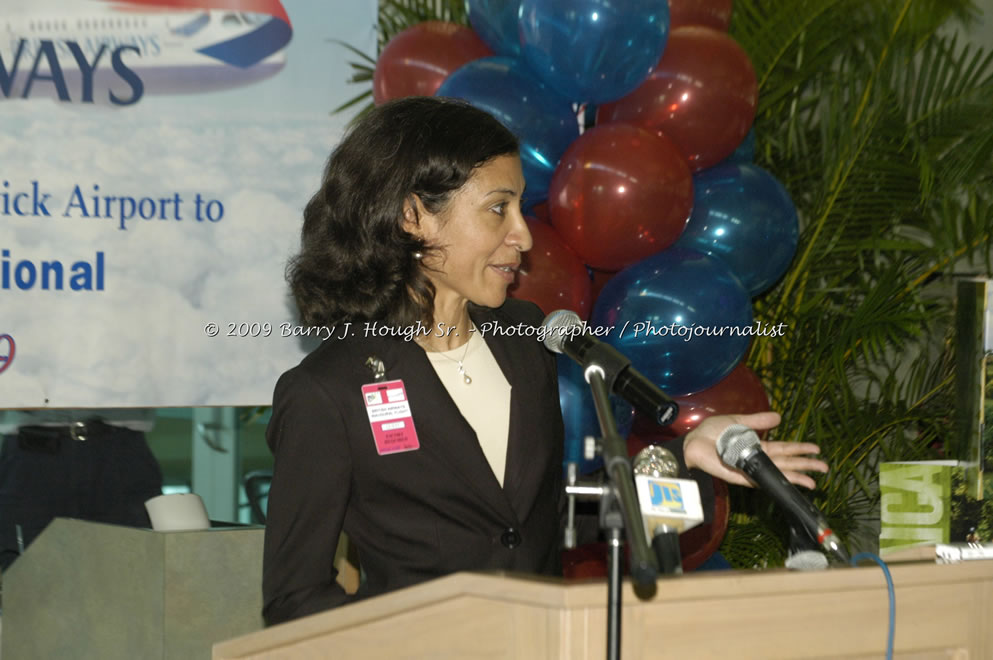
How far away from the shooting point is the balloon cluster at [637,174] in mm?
2729

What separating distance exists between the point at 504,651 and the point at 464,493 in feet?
2.00

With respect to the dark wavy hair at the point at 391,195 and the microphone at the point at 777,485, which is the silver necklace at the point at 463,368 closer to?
the dark wavy hair at the point at 391,195

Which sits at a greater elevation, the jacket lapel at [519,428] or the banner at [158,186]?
the banner at [158,186]

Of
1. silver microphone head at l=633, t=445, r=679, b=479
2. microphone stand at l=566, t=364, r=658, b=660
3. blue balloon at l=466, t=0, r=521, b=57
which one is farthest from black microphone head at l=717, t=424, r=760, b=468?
blue balloon at l=466, t=0, r=521, b=57

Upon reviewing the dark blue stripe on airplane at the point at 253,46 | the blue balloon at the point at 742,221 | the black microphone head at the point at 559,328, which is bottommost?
the black microphone head at the point at 559,328

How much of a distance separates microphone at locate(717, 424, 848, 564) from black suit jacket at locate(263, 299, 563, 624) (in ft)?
1.61

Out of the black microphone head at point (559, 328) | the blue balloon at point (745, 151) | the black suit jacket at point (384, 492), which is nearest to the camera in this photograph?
the black microphone head at point (559, 328)

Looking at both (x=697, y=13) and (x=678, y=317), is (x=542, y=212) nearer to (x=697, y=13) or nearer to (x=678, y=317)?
(x=678, y=317)

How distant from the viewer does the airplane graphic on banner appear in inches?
112

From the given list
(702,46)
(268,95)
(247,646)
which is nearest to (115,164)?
(268,95)

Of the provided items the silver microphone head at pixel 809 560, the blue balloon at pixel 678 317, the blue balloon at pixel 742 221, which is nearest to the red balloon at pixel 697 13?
the blue balloon at pixel 742 221

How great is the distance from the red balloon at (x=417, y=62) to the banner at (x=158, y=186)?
146 millimetres

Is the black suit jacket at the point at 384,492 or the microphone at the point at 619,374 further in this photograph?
the black suit jacket at the point at 384,492

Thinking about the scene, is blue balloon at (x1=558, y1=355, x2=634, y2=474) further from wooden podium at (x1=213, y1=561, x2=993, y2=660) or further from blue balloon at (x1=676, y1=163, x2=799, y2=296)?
wooden podium at (x1=213, y1=561, x2=993, y2=660)
